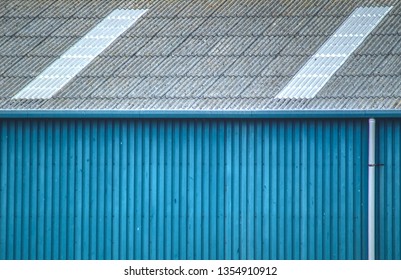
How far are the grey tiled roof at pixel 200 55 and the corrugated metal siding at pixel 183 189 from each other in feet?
1.51

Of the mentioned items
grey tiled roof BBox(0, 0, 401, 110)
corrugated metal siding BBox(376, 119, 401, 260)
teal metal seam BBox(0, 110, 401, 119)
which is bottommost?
corrugated metal siding BBox(376, 119, 401, 260)

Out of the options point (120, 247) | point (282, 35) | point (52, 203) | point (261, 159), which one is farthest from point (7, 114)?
point (282, 35)

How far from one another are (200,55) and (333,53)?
→ 255cm

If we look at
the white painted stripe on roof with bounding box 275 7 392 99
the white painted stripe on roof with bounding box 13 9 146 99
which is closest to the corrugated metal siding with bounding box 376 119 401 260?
the white painted stripe on roof with bounding box 275 7 392 99

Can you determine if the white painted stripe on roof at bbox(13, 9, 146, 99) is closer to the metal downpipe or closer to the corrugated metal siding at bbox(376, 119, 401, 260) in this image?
the metal downpipe

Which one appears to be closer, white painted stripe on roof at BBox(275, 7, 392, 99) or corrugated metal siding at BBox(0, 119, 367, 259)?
corrugated metal siding at BBox(0, 119, 367, 259)

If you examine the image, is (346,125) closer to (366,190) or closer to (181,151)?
(366,190)

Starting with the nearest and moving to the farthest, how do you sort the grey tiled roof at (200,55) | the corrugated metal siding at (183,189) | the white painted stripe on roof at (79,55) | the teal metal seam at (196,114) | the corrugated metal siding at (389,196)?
the teal metal seam at (196,114) → the corrugated metal siding at (389,196) → the corrugated metal siding at (183,189) → the grey tiled roof at (200,55) → the white painted stripe on roof at (79,55)

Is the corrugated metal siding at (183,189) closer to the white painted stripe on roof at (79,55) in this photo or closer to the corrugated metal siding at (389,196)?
the corrugated metal siding at (389,196)

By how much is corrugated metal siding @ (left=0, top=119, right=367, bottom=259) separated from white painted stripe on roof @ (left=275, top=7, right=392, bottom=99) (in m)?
0.95

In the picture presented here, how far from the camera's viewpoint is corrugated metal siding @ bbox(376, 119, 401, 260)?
54.7 ft

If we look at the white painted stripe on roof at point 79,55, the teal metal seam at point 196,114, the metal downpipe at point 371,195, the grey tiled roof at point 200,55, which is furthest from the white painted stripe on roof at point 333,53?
the white painted stripe on roof at point 79,55

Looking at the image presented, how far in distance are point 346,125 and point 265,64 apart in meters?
2.57

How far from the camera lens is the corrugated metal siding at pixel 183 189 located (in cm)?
1689
